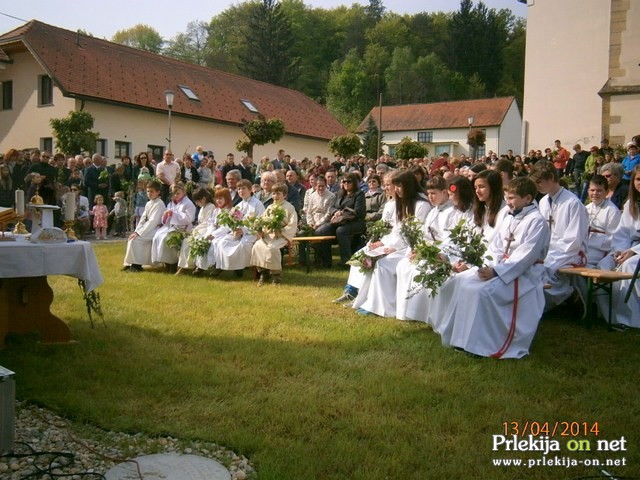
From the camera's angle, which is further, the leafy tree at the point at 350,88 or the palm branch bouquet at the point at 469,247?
the leafy tree at the point at 350,88

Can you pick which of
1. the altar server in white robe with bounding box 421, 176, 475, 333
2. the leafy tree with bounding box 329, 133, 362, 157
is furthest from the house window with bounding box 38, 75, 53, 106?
the altar server in white robe with bounding box 421, 176, 475, 333

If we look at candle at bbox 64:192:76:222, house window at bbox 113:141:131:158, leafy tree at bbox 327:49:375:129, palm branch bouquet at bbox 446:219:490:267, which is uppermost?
leafy tree at bbox 327:49:375:129

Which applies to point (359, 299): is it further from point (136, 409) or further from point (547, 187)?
point (136, 409)

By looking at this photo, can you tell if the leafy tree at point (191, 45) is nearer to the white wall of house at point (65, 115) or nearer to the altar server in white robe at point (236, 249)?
the white wall of house at point (65, 115)

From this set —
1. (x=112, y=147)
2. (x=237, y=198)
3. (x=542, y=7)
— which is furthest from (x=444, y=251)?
(x=542, y=7)

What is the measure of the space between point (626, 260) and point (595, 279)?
0.93 meters

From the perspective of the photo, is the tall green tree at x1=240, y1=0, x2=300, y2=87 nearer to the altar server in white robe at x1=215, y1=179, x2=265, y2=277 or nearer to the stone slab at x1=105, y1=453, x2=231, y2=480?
the altar server in white robe at x1=215, y1=179, x2=265, y2=277

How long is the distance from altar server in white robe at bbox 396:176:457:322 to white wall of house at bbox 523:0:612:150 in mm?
21283

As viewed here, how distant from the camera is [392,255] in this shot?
7.43 metres

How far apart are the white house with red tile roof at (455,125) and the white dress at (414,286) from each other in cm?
4301

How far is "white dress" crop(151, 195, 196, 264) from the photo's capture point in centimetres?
1056

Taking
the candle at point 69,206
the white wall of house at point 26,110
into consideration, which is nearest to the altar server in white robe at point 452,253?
the candle at point 69,206

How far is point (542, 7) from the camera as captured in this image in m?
28.1

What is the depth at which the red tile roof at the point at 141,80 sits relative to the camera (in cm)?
2498
